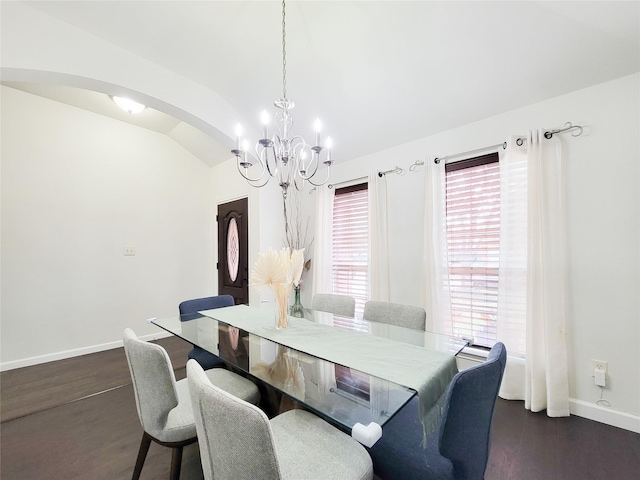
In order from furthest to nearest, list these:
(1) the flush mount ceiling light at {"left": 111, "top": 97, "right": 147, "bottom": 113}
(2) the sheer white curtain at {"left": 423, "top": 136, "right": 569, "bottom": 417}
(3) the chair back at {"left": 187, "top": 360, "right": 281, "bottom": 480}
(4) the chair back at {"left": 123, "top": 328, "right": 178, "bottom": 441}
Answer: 1. (1) the flush mount ceiling light at {"left": 111, "top": 97, "right": 147, "bottom": 113}
2. (2) the sheer white curtain at {"left": 423, "top": 136, "right": 569, "bottom": 417}
3. (4) the chair back at {"left": 123, "top": 328, "right": 178, "bottom": 441}
4. (3) the chair back at {"left": 187, "top": 360, "right": 281, "bottom": 480}

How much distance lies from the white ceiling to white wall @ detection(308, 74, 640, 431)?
188 millimetres

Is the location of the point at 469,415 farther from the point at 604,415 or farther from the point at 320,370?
the point at 604,415

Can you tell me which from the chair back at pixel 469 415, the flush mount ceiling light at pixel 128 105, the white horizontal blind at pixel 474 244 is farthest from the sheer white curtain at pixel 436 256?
the flush mount ceiling light at pixel 128 105

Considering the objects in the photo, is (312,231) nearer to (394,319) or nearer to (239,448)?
(394,319)

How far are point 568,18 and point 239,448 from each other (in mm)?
2848

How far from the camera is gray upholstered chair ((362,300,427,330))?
1.96 metres

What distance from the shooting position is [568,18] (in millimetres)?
1696

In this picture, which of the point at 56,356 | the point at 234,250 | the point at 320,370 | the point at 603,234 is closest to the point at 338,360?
the point at 320,370

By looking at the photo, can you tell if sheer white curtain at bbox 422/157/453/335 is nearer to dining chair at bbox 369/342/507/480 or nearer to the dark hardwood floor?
the dark hardwood floor

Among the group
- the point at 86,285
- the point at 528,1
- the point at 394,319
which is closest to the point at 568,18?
the point at 528,1

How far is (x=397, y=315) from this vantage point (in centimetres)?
207

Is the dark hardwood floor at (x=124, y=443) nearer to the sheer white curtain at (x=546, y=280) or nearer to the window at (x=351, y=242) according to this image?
the sheer white curtain at (x=546, y=280)

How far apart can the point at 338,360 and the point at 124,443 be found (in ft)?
5.46

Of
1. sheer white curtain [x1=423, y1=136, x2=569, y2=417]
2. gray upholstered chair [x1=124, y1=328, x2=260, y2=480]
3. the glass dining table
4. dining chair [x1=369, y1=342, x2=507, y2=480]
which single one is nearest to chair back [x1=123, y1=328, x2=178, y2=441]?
gray upholstered chair [x1=124, y1=328, x2=260, y2=480]
